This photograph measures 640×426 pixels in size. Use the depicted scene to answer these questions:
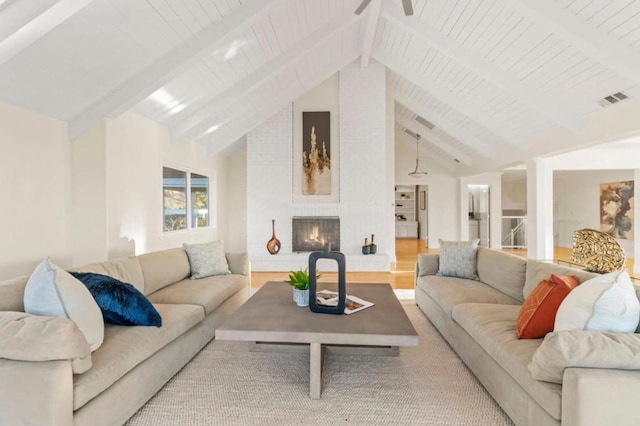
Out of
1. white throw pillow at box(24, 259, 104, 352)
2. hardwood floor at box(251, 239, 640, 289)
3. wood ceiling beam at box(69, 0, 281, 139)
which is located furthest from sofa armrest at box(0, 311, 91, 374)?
hardwood floor at box(251, 239, 640, 289)

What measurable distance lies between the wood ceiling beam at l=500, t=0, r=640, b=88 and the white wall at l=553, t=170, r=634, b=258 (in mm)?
6255

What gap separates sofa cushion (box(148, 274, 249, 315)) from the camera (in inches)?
122

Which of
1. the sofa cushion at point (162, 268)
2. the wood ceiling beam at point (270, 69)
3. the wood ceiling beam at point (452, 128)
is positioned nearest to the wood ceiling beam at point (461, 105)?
the wood ceiling beam at point (452, 128)

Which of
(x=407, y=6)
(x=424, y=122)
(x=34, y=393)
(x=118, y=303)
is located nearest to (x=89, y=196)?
(x=118, y=303)

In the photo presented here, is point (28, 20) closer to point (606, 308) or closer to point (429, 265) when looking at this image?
point (606, 308)

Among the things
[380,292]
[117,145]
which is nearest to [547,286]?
[380,292]

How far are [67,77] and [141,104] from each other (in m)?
1.21

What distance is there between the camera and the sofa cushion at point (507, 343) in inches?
64.6

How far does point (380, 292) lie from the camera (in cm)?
320

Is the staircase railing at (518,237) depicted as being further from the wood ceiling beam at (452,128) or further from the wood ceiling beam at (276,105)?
the wood ceiling beam at (276,105)

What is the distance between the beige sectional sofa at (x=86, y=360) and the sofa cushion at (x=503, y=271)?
2.69 meters

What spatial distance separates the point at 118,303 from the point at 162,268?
131 centimetres

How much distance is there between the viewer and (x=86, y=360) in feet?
5.60

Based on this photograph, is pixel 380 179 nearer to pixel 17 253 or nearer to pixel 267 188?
pixel 267 188
